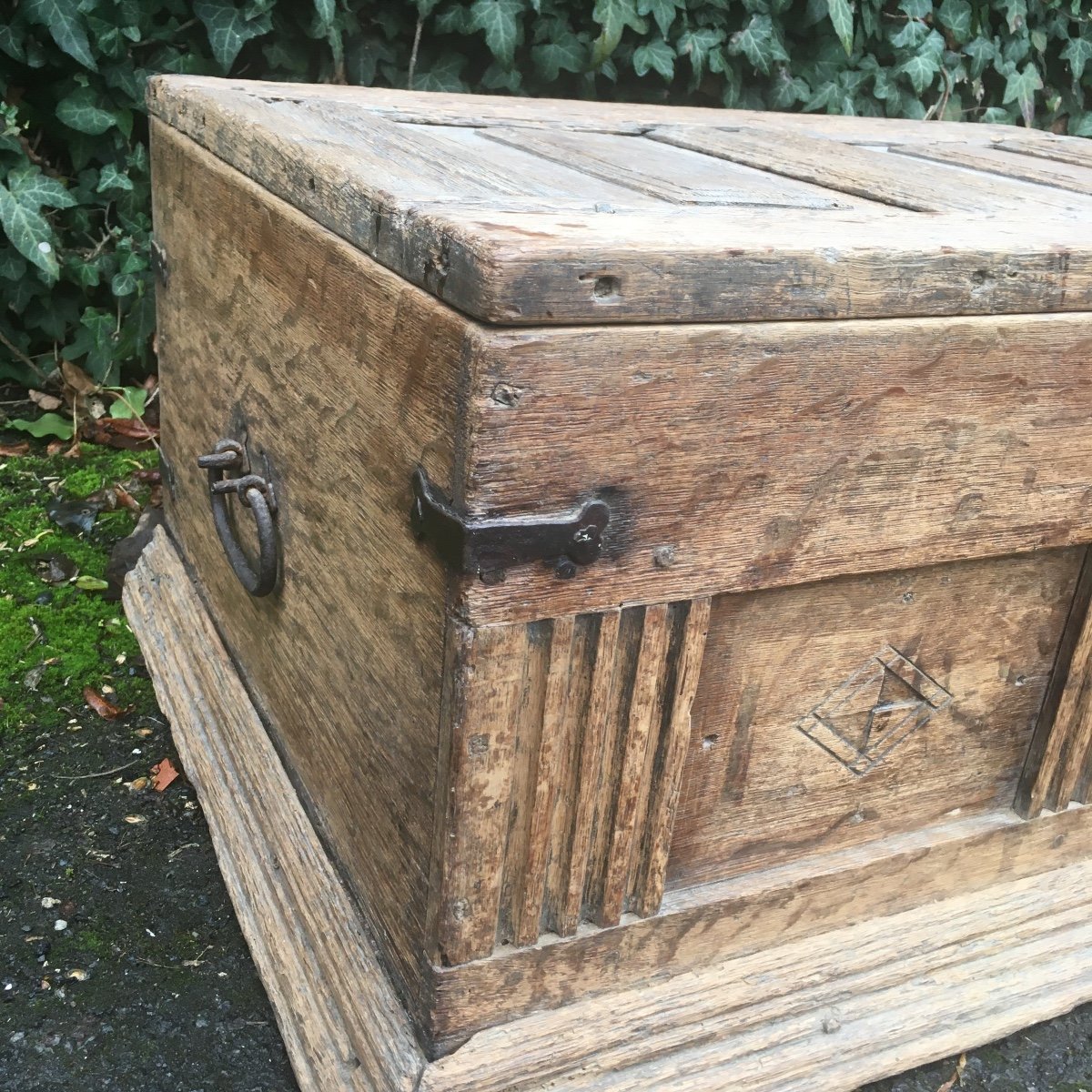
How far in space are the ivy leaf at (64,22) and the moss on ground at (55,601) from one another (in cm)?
77

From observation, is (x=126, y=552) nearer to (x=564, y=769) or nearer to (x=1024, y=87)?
(x=564, y=769)

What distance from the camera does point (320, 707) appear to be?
1.21 m

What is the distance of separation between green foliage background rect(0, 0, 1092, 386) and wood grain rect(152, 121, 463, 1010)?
2.79 feet

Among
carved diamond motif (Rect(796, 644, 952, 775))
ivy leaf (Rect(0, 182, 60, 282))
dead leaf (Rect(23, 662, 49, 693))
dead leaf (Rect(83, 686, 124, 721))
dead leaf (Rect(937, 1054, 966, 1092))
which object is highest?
ivy leaf (Rect(0, 182, 60, 282))

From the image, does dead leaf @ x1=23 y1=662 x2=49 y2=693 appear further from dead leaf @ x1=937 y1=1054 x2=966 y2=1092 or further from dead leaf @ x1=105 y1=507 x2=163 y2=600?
dead leaf @ x1=937 y1=1054 x2=966 y2=1092

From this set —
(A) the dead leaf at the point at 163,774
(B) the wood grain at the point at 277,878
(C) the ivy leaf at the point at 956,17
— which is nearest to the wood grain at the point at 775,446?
(B) the wood grain at the point at 277,878

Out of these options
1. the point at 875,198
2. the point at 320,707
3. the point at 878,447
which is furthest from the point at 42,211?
the point at 878,447

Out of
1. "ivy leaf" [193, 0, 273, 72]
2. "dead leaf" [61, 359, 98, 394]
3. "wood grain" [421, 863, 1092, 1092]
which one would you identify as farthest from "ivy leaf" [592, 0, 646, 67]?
"wood grain" [421, 863, 1092, 1092]

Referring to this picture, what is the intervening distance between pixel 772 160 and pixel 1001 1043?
1041 millimetres

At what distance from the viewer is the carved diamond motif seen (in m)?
1.09

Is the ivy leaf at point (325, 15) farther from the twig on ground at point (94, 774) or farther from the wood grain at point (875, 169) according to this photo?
the twig on ground at point (94, 774)

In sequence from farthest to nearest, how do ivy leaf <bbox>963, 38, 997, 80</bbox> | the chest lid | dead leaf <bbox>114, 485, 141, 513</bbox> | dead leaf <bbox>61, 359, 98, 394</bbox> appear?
ivy leaf <bbox>963, 38, 997, 80</bbox> < dead leaf <bbox>61, 359, 98, 394</bbox> < dead leaf <bbox>114, 485, 141, 513</bbox> < the chest lid

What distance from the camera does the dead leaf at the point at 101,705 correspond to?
174 cm

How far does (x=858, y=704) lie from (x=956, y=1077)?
0.47 metres
